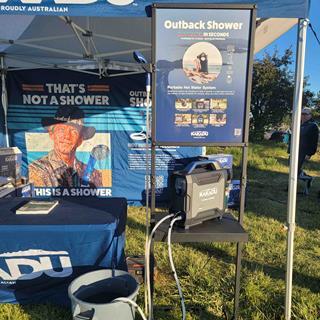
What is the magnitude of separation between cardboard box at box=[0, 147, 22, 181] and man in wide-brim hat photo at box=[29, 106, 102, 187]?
738 millimetres

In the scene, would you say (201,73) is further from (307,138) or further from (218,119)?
(307,138)

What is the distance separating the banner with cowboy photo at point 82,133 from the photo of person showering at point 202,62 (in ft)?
11.7

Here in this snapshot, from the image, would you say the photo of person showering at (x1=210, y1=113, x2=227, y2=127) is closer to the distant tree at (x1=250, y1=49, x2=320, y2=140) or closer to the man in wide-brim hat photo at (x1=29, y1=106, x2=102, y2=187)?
the man in wide-brim hat photo at (x1=29, y1=106, x2=102, y2=187)

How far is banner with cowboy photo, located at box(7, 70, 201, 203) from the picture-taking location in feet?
18.1

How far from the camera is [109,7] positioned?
2039 mm

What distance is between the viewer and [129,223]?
4668 mm

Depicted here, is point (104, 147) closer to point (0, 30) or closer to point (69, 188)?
point (69, 188)

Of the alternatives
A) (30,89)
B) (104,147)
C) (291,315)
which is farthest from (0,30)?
(291,315)

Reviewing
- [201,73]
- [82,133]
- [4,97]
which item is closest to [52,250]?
[201,73]

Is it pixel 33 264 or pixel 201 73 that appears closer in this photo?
pixel 201 73

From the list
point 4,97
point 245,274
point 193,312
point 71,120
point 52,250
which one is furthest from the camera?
point 71,120

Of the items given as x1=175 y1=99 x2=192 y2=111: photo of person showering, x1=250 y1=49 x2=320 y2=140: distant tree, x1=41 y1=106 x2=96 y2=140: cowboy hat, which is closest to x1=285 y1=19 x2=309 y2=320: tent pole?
x1=175 y1=99 x2=192 y2=111: photo of person showering

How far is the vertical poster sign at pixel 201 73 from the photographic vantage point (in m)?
2.01

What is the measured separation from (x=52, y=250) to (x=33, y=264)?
0.68 ft
